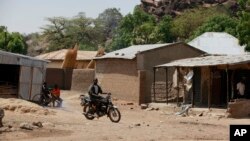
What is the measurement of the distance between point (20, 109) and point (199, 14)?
152 feet

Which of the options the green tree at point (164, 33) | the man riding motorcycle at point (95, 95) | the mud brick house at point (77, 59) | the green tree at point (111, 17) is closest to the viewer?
the man riding motorcycle at point (95, 95)

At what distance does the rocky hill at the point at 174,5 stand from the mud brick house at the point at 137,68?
38.7 meters

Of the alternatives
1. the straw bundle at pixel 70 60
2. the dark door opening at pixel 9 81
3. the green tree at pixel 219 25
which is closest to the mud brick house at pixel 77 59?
the straw bundle at pixel 70 60

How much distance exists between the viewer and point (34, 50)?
260 ft

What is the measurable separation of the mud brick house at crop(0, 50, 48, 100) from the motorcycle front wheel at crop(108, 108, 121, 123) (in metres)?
7.78

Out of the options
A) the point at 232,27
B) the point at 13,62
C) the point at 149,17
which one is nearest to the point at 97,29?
the point at 149,17

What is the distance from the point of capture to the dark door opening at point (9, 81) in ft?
77.6

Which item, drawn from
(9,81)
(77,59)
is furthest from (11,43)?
(9,81)

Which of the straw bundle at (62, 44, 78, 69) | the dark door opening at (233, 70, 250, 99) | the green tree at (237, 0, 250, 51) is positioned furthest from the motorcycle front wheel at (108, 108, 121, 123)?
the straw bundle at (62, 44, 78, 69)

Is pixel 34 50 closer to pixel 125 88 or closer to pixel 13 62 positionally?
pixel 125 88

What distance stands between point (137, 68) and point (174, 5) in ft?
143

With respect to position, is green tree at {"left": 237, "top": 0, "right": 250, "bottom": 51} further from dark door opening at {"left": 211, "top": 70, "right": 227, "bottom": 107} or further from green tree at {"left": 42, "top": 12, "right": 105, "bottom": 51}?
green tree at {"left": 42, "top": 12, "right": 105, "bottom": 51}

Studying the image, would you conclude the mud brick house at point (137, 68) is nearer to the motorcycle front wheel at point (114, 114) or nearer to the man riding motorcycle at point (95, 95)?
the man riding motorcycle at point (95, 95)

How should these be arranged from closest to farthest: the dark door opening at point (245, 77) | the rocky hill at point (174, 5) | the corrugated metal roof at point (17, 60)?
the corrugated metal roof at point (17, 60) → the dark door opening at point (245, 77) → the rocky hill at point (174, 5)
